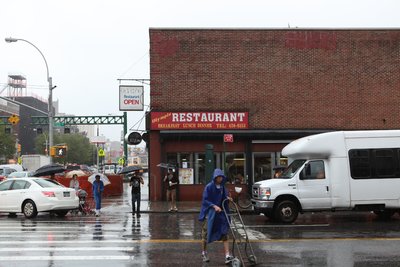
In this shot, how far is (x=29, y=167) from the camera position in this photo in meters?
50.6

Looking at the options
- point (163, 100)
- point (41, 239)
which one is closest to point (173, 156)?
point (163, 100)

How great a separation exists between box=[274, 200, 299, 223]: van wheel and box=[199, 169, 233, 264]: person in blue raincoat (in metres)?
6.44

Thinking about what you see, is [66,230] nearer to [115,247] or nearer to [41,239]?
[41,239]

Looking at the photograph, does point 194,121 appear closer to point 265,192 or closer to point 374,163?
point 265,192

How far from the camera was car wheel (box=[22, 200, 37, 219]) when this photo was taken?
17656 mm

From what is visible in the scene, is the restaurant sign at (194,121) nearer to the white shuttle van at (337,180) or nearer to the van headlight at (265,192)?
the white shuttle van at (337,180)

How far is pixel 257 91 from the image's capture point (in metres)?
25.1

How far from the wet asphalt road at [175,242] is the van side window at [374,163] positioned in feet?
4.90

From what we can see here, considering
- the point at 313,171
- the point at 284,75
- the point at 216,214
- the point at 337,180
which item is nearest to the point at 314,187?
the point at 313,171

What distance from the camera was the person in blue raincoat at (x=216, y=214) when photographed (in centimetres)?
891

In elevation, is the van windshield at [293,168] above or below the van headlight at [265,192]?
above

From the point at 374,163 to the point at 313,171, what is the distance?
1963mm

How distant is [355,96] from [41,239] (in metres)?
18.0

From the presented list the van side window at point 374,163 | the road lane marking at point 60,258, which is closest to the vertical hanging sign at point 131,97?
the van side window at point 374,163
